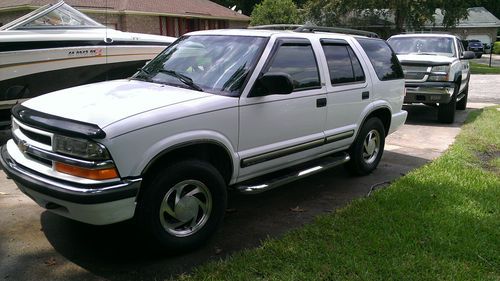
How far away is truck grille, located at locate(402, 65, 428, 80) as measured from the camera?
10422mm

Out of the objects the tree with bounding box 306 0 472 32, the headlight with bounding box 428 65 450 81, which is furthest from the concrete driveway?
the tree with bounding box 306 0 472 32

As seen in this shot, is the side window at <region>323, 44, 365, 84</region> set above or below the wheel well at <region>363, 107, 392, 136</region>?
above

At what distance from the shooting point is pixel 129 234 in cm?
431

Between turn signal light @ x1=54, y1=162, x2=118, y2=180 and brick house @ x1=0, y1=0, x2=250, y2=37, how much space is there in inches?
722

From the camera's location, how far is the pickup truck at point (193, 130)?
3432 mm

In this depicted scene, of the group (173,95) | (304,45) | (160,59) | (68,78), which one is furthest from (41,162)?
(68,78)

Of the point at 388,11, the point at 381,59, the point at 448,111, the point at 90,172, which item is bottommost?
the point at 448,111

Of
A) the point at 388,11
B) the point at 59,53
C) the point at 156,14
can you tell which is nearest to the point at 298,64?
the point at 59,53

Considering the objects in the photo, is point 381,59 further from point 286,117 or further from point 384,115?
point 286,117

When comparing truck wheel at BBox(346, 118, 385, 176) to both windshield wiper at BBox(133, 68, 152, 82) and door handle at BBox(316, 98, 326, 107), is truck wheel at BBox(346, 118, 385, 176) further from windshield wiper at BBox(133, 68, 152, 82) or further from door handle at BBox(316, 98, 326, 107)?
windshield wiper at BBox(133, 68, 152, 82)

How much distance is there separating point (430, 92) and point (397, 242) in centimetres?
687

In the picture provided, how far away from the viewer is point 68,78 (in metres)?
7.37

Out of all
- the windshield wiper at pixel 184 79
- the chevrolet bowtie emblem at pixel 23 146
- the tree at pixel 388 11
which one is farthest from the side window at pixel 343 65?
the tree at pixel 388 11

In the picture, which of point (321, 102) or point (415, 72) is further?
point (415, 72)
